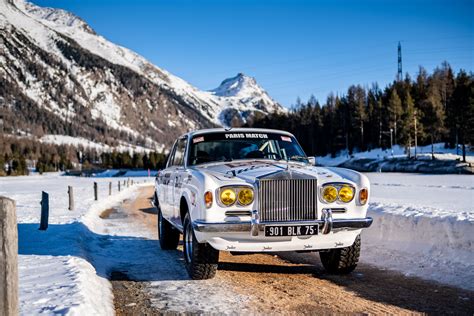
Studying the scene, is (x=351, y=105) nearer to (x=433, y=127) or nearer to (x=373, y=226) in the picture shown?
(x=433, y=127)

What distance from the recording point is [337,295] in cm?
526

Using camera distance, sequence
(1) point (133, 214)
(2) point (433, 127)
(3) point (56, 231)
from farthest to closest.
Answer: (2) point (433, 127), (1) point (133, 214), (3) point (56, 231)

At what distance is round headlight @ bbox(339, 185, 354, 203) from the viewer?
19.2ft

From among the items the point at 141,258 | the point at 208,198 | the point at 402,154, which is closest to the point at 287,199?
the point at 208,198

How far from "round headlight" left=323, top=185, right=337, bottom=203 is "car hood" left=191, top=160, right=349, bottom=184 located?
102 mm

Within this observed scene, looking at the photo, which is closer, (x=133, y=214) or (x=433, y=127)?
(x=133, y=214)

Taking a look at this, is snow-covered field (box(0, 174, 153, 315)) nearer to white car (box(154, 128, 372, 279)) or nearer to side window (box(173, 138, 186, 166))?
white car (box(154, 128, 372, 279))

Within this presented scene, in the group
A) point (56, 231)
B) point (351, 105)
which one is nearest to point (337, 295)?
point (56, 231)

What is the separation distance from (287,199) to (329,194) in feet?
1.92

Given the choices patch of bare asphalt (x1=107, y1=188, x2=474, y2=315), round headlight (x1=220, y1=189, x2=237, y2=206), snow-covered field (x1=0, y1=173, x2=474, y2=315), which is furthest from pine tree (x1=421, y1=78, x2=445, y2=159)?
round headlight (x1=220, y1=189, x2=237, y2=206)

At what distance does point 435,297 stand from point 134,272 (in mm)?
4056

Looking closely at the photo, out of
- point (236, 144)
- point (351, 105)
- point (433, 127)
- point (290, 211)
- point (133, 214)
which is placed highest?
point (351, 105)

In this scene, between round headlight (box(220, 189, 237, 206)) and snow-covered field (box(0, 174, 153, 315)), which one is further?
round headlight (box(220, 189, 237, 206))

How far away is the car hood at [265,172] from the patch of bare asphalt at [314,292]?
134 centimetres
